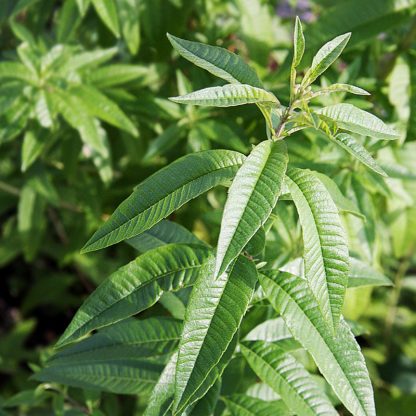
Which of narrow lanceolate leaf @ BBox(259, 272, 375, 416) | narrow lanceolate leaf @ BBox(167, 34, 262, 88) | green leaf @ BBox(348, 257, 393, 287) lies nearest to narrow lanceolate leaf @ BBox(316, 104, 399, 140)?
narrow lanceolate leaf @ BBox(167, 34, 262, 88)

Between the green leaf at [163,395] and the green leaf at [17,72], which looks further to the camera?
the green leaf at [17,72]

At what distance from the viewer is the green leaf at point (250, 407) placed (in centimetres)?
113

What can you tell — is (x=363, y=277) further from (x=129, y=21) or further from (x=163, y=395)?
(x=129, y=21)

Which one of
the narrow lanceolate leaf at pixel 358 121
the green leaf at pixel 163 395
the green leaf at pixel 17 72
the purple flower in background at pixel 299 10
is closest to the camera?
the narrow lanceolate leaf at pixel 358 121

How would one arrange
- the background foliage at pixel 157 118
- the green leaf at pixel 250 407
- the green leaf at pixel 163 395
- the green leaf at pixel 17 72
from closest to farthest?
the green leaf at pixel 163 395 → the green leaf at pixel 250 407 → the background foliage at pixel 157 118 → the green leaf at pixel 17 72

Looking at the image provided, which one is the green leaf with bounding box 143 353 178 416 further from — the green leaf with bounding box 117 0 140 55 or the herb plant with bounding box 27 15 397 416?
the green leaf with bounding box 117 0 140 55

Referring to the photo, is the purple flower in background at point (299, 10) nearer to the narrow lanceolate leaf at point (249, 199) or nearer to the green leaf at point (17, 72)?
the green leaf at point (17, 72)

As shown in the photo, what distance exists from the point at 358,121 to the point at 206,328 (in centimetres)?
36

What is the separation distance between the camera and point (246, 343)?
1159 mm

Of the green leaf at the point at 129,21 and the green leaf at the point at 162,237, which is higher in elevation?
the green leaf at the point at 129,21

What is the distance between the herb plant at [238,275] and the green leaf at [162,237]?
0.02 m

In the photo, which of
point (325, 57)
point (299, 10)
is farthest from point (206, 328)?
point (299, 10)

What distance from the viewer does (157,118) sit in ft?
6.43

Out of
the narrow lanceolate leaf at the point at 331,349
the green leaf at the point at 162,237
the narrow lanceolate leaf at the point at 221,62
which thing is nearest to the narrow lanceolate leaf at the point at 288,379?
the narrow lanceolate leaf at the point at 331,349
